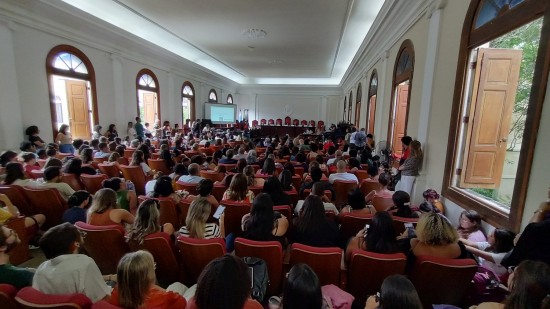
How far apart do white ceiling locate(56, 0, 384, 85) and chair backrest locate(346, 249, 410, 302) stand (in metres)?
5.75

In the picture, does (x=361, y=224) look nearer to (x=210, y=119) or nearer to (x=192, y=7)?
(x=192, y=7)

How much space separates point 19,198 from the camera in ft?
10.2

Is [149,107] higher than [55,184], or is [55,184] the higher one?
[149,107]

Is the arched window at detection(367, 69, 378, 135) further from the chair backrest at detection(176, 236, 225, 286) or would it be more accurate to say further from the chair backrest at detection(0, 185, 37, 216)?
the chair backrest at detection(0, 185, 37, 216)

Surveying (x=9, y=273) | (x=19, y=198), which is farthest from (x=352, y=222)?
(x=19, y=198)

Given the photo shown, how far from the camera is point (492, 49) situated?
10.2 feet

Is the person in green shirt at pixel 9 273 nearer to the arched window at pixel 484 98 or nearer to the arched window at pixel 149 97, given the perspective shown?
the arched window at pixel 484 98

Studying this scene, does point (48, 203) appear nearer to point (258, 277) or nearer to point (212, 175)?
point (212, 175)

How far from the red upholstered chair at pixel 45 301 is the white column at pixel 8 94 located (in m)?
5.71

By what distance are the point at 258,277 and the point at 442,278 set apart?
3.95 ft

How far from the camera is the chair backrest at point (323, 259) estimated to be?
1.80m

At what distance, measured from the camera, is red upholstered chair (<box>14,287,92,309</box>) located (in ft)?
3.84

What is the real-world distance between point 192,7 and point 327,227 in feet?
20.7

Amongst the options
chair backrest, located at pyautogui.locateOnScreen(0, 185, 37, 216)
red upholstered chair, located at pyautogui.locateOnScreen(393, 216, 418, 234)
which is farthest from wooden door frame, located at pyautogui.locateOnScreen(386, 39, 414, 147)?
chair backrest, located at pyautogui.locateOnScreen(0, 185, 37, 216)
